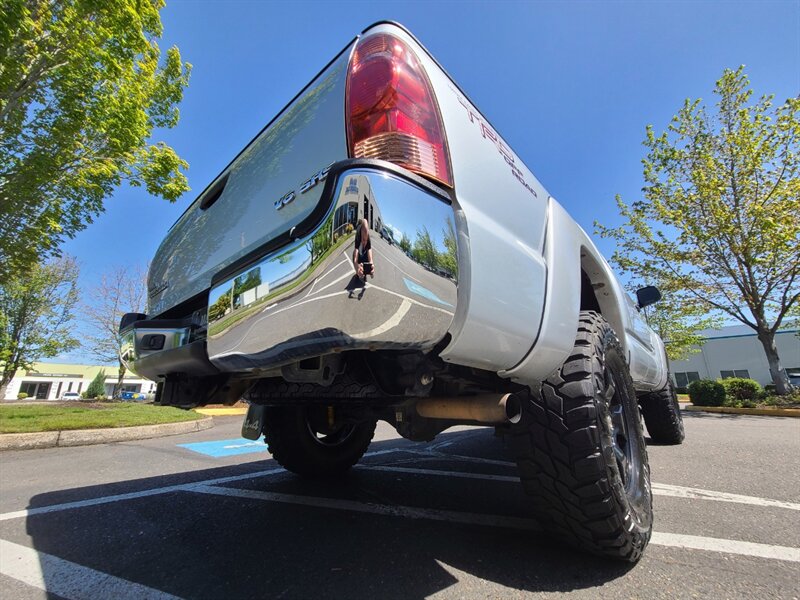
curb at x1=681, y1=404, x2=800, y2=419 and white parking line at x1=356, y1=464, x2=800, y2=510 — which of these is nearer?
white parking line at x1=356, y1=464, x2=800, y2=510

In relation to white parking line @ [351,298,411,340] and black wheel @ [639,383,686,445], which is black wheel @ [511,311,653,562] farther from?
black wheel @ [639,383,686,445]

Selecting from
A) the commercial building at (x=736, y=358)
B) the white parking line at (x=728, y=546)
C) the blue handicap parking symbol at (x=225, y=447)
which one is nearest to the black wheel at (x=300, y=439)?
the blue handicap parking symbol at (x=225, y=447)

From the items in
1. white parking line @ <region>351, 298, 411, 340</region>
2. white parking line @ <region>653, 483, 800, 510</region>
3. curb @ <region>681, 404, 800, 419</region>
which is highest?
white parking line @ <region>351, 298, 411, 340</region>

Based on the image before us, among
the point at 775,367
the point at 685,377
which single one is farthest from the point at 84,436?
the point at 685,377

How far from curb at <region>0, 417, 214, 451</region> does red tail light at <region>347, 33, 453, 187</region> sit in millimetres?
6988

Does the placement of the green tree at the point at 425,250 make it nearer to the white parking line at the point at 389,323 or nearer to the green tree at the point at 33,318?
the white parking line at the point at 389,323

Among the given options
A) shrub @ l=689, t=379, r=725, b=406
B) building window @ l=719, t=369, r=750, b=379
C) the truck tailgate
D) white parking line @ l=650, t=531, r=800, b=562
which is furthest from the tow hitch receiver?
building window @ l=719, t=369, r=750, b=379

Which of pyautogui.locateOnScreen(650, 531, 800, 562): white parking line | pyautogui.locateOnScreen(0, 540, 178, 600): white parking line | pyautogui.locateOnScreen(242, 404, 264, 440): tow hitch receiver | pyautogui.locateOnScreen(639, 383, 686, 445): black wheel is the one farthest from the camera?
pyautogui.locateOnScreen(639, 383, 686, 445): black wheel

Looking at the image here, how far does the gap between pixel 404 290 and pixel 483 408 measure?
783 mm

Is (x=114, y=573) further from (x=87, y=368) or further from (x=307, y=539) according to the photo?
(x=87, y=368)

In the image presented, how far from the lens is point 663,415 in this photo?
4719mm

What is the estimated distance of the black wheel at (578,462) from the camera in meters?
1.54

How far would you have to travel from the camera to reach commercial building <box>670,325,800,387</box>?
113 ft

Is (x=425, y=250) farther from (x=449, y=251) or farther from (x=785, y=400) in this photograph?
(x=785, y=400)
